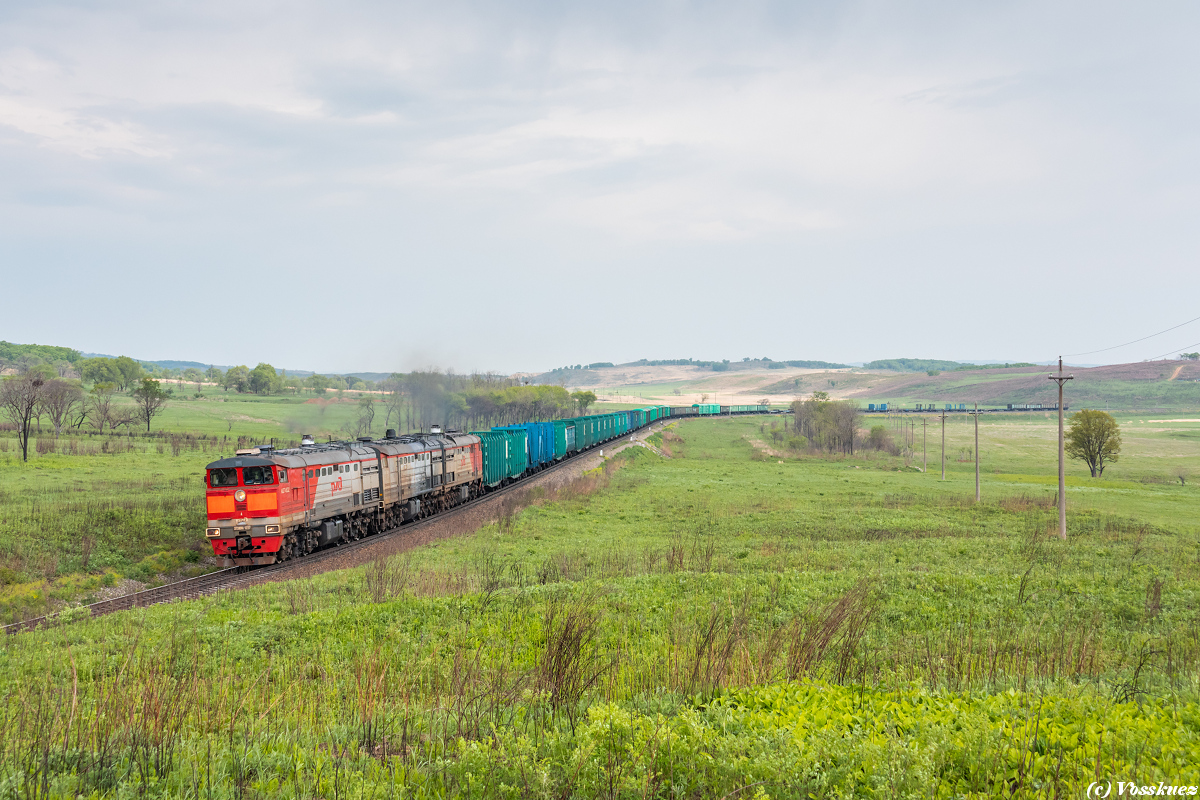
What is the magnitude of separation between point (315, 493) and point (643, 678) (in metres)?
22.6

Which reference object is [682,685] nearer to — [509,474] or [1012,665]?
[1012,665]

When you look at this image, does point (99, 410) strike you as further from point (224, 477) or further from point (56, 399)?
point (224, 477)

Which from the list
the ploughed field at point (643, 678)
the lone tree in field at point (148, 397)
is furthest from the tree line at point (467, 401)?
the ploughed field at point (643, 678)

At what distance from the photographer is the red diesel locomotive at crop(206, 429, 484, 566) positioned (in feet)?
87.4

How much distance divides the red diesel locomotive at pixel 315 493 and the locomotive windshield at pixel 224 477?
0.04 meters

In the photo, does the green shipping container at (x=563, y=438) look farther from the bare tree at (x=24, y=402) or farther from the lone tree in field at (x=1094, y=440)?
the lone tree in field at (x=1094, y=440)

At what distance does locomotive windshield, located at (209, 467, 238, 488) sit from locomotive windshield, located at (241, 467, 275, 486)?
1.11ft

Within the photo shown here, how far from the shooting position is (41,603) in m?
22.0

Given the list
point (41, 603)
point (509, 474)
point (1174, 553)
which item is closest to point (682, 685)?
point (41, 603)

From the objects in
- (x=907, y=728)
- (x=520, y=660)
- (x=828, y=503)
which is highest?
(x=907, y=728)

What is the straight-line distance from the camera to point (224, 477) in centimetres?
2681

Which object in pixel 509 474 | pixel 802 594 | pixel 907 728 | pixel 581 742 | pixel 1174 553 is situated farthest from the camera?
pixel 509 474

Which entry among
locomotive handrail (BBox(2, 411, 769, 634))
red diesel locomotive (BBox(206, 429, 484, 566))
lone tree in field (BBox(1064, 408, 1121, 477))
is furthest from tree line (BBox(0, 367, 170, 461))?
lone tree in field (BBox(1064, 408, 1121, 477))

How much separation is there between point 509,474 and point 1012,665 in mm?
46042
